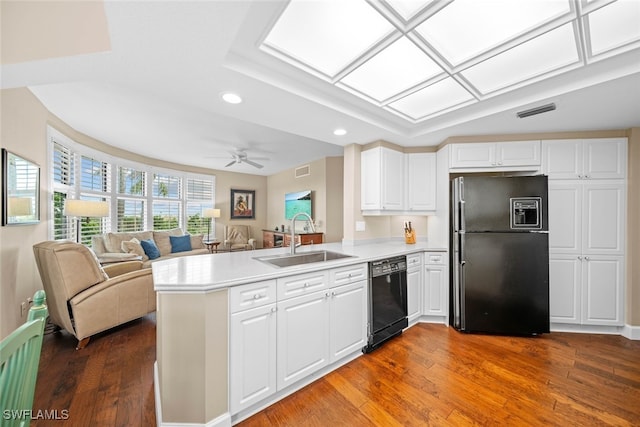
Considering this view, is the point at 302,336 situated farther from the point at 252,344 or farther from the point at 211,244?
the point at 211,244

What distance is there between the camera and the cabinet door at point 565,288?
2664 mm

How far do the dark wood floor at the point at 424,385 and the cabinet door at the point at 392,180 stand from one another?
155cm

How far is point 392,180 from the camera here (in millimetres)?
3119

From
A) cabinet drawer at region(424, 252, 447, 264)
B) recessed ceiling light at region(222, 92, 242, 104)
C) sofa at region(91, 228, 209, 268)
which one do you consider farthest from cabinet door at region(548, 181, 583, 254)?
sofa at region(91, 228, 209, 268)

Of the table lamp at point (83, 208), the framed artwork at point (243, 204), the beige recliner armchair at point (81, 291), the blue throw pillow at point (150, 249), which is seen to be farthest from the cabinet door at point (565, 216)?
the framed artwork at point (243, 204)

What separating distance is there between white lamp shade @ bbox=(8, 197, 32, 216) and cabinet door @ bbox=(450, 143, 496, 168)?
4.34 metres

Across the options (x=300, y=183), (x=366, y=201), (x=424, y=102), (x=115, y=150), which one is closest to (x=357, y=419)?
(x=366, y=201)

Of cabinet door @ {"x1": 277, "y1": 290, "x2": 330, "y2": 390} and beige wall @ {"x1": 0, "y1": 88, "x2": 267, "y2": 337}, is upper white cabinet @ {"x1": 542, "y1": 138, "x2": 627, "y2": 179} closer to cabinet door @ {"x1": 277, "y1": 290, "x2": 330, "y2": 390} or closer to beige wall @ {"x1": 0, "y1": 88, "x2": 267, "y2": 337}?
cabinet door @ {"x1": 277, "y1": 290, "x2": 330, "y2": 390}

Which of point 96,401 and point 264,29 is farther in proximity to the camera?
point 96,401

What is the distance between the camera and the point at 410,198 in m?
3.24

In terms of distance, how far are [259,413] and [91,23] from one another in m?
2.47

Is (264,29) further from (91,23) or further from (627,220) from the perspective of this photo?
(627,220)

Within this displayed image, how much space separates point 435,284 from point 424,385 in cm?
128

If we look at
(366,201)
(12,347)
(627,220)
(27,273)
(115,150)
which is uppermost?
(115,150)
